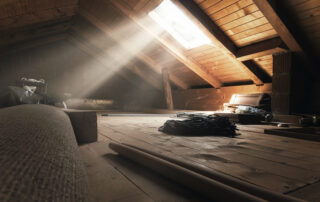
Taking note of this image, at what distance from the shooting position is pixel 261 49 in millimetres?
3400

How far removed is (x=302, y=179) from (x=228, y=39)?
3.35 meters

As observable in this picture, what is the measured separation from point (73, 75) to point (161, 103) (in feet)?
10.7

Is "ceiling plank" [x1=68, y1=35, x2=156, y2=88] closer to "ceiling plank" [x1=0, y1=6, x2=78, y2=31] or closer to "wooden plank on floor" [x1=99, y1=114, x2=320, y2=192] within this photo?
"ceiling plank" [x1=0, y1=6, x2=78, y2=31]

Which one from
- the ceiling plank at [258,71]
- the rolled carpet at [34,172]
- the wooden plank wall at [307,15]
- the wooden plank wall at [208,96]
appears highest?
the wooden plank wall at [307,15]

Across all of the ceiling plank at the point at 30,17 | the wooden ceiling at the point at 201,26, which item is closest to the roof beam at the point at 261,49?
the wooden ceiling at the point at 201,26

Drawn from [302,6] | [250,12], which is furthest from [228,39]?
[302,6]

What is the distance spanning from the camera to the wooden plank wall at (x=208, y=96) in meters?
4.39

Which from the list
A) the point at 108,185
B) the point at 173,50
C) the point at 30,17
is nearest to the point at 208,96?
the point at 173,50

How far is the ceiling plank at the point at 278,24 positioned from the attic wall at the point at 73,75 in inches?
178

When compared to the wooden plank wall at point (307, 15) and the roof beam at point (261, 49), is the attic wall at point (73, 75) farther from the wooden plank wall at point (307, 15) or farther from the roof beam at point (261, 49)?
the wooden plank wall at point (307, 15)

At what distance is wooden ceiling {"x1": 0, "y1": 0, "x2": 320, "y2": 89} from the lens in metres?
2.87

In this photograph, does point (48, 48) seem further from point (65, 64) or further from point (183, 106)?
point (183, 106)

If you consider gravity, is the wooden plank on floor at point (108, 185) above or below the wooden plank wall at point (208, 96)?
below

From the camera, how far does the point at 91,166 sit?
963mm
